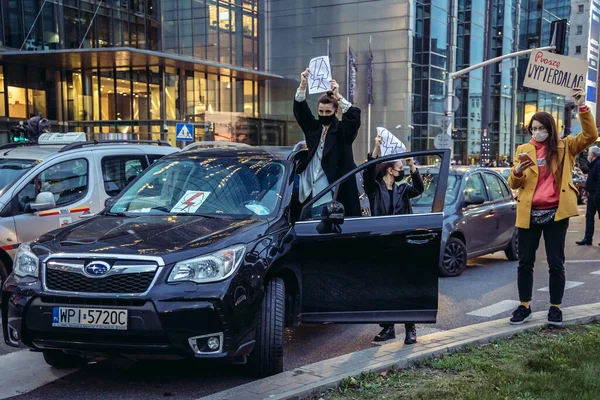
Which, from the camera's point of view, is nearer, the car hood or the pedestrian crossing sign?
the car hood

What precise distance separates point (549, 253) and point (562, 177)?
72 cm

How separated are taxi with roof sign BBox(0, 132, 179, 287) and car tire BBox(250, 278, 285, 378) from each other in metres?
3.10

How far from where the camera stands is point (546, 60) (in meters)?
6.59

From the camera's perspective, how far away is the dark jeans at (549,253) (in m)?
5.60

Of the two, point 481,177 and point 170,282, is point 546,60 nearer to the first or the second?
point 481,177

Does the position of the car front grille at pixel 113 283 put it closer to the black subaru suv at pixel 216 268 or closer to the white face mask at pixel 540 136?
the black subaru suv at pixel 216 268

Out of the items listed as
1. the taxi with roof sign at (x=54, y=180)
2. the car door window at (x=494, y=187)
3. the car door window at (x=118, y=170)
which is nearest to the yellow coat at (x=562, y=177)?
the car door window at (x=494, y=187)

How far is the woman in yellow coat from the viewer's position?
5508mm

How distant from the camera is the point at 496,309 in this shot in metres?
7.01

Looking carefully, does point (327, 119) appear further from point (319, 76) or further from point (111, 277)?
point (111, 277)

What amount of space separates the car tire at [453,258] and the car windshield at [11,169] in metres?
5.78

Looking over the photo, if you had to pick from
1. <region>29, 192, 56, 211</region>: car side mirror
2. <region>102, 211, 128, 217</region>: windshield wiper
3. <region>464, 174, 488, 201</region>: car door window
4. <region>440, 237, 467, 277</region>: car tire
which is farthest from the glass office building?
<region>102, 211, 128, 217</region>: windshield wiper

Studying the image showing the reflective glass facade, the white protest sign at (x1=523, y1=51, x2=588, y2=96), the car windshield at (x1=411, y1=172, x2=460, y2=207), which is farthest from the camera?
the reflective glass facade

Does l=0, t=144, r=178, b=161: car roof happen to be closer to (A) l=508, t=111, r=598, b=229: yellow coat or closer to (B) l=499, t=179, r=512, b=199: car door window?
(A) l=508, t=111, r=598, b=229: yellow coat
